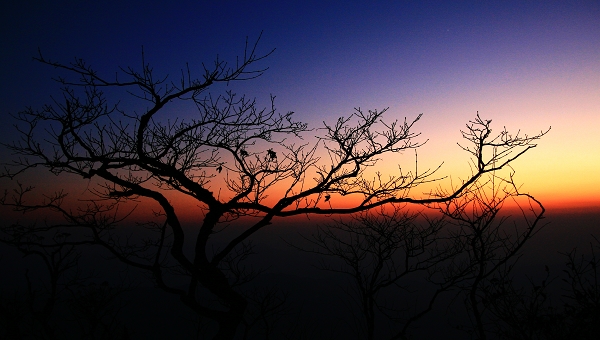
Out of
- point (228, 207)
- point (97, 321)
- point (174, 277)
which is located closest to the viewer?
point (228, 207)

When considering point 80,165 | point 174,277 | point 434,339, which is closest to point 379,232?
point 174,277

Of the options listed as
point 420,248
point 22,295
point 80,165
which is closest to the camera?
point 80,165

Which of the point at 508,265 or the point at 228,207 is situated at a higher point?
the point at 228,207

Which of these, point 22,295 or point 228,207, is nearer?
point 228,207

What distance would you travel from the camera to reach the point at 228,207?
208 inches

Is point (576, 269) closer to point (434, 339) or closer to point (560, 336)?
point (560, 336)

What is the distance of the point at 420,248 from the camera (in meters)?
6.86

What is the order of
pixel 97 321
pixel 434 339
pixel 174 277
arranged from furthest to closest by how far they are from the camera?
pixel 434 339, pixel 97 321, pixel 174 277

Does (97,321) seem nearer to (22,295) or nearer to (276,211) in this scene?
(22,295)

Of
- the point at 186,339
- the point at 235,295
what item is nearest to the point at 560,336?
the point at 235,295

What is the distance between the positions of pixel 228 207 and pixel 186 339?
74483 mm

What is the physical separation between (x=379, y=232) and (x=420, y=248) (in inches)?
36.1

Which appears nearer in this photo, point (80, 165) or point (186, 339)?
point (80, 165)

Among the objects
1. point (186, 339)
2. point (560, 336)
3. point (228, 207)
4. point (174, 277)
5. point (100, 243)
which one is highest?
point (228, 207)
